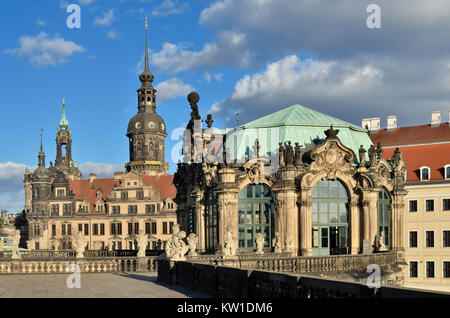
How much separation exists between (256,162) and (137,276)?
15.2 metres

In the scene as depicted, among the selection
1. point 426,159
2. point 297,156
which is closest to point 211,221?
point 297,156

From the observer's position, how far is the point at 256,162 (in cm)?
4344

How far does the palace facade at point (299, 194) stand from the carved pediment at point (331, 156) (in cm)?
7

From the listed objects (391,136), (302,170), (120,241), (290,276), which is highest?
(391,136)

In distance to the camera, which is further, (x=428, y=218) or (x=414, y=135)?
(x=414, y=135)

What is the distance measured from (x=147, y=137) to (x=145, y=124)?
3492mm

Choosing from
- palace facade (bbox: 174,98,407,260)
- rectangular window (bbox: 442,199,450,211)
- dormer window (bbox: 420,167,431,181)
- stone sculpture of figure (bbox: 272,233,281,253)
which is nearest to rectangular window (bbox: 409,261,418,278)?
rectangular window (bbox: 442,199,450,211)

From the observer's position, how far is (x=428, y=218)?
2494 inches

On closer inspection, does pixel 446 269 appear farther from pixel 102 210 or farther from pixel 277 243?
pixel 102 210

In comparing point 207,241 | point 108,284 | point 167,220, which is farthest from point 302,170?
point 167,220

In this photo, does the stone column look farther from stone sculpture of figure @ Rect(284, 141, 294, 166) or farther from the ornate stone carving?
the ornate stone carving

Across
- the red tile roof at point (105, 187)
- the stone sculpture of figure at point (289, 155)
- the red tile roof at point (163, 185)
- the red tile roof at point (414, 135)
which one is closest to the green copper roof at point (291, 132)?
the stone sculpture of figure at point (289, 155)

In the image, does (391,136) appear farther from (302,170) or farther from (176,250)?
(176,250)

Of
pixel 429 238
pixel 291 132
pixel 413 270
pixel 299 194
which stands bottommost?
pixel 413 270
